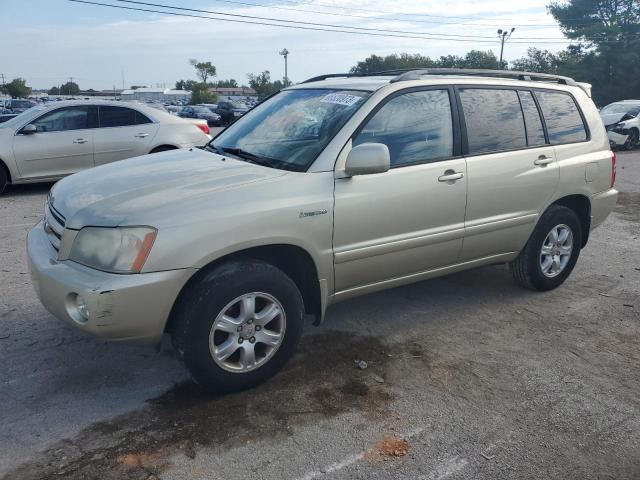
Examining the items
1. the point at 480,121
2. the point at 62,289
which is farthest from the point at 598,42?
the point at 62,289

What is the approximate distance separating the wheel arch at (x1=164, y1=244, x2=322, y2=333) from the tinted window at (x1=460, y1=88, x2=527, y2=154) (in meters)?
1.58

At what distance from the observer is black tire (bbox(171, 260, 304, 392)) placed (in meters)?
3.13

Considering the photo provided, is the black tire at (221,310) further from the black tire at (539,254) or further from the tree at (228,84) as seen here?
the tree at (228,84)

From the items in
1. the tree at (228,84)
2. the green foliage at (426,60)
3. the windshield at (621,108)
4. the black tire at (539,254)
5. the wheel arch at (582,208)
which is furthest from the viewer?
the tree at (228,84)

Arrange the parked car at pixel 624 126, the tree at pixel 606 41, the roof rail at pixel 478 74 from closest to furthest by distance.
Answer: the roof rail at pixel 478 74
the parked car at pixel 624 126
the tree at pixel 606 41

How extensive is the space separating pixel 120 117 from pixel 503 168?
7215 mm

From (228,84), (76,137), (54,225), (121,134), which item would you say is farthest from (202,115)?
(228,84)

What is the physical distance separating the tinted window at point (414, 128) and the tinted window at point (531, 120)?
0.88 m

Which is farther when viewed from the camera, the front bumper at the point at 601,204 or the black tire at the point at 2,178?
the black tire at the point at 2,178

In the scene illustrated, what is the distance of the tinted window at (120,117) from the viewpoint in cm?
962

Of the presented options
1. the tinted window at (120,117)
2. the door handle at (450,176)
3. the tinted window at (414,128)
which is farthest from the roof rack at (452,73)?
the tinted window at (120,117)

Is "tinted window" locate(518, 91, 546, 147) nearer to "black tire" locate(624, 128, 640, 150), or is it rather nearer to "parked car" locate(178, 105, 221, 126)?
"black tire" locate(624, 128, 640, 150)

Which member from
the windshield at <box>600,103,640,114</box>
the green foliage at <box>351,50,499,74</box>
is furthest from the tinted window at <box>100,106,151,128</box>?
the green foliage at <box>351,50,499,74</box>

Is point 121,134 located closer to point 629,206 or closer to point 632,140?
point 629,206
